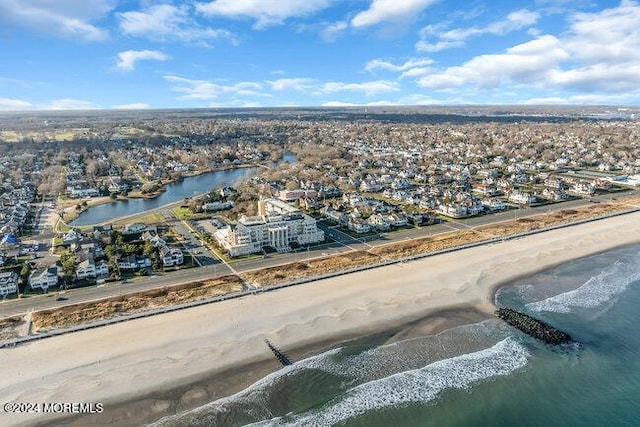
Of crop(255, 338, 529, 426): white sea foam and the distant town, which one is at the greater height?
the distant town

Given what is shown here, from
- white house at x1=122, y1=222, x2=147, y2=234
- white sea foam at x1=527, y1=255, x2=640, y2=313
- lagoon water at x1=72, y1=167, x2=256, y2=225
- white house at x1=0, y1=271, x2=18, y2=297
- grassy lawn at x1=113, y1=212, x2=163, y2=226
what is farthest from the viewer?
lagoon water at x1=72, y1=167, x2=256, y2=225

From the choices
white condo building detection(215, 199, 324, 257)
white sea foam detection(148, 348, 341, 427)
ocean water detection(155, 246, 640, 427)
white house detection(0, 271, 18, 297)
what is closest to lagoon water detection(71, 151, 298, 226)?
white house detection(0, 271, 18, 297)

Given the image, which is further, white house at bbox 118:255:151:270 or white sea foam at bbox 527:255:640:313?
white house at bbox 118:255:151:270

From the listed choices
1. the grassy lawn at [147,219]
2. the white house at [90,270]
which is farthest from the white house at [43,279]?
the grassy lawn at [147,219]

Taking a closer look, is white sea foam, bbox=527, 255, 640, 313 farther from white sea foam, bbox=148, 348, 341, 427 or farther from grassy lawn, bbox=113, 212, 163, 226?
grassy lawn, bbox=113, 212, 163, 226

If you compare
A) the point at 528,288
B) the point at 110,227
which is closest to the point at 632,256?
the point at 528,288
